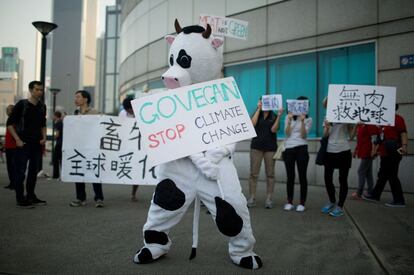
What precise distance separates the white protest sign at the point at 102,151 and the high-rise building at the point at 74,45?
9921 centimetres

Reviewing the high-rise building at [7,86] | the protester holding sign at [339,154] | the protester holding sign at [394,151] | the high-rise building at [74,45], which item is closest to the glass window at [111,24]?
the high-rise building at [74,45]

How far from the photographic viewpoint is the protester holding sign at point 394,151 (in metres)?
6.70

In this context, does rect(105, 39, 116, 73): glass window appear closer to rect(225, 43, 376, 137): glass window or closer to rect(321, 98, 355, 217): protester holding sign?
rect(225, 43, 376, 137): glass window

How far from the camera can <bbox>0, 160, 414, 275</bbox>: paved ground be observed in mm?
3369

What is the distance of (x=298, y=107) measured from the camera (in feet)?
20.4

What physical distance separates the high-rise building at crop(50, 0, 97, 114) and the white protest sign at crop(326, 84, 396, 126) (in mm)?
101233

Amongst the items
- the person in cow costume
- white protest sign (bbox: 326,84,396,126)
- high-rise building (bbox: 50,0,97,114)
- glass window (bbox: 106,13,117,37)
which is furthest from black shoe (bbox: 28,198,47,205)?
high-rise building (bbox: 50,0,97,114)

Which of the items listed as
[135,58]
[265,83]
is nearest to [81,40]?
[135,58]

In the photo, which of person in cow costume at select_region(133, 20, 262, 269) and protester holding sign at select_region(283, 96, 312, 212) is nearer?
person in cow costume at select_region(133, 20, 262, 269)

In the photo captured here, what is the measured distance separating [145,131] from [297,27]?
333 inches

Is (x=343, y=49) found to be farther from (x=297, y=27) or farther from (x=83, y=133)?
(x=83, y=133)

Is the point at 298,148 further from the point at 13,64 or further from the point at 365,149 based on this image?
the point at 13,64

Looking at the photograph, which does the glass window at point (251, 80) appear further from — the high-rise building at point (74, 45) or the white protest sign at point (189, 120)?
the high-rise building at point (74, 45)

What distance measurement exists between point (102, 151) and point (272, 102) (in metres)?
2.96
